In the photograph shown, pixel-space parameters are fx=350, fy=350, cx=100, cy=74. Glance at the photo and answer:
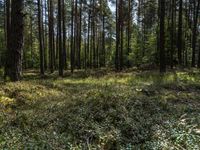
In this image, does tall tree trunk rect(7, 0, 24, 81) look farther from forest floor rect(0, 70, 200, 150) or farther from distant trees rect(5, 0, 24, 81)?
forest floor rect(0, 70, 200, 150)

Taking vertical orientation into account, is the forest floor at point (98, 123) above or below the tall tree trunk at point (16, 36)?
below

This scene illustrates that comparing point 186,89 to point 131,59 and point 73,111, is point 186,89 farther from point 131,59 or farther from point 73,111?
point 131,59

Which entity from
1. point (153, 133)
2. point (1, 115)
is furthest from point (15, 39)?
point (153, 133)

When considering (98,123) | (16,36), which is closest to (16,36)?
(16,36)

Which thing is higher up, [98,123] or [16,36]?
[16,36]

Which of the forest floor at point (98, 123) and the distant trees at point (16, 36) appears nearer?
the forest floor at point (98, 123)

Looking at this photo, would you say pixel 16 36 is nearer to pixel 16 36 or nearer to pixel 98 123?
pixel 16 36

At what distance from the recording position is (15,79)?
15195mm

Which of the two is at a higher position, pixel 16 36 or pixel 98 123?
pixel 16 36

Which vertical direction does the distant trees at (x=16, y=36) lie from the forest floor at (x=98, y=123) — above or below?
above

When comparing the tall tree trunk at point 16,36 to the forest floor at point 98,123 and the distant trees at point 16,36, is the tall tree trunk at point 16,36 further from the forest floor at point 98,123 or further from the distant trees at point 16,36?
the forest floor at point 98,123

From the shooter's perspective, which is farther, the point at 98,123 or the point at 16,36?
the point at 16,36

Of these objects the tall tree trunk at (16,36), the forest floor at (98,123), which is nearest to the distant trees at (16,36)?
the tall tree trunk at (16,36)

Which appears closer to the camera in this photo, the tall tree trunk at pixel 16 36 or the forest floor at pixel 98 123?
the forest floor at pixel 98 123
